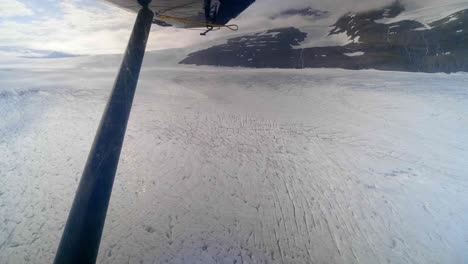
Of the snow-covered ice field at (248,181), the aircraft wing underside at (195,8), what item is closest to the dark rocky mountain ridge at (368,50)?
the snow-covered ice field at (248,181)

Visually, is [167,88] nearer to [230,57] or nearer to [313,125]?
[313,125]

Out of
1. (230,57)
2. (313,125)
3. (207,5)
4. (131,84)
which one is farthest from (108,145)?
(230,57)

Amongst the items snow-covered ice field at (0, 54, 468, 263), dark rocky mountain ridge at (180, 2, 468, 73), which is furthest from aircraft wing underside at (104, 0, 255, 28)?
dark rocky mountain ridge at (180, 2, 468, 73)

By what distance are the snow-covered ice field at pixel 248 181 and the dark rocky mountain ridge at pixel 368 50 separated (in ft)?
89.7

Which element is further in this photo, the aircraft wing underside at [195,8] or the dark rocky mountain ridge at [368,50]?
the dark rocky mountain ridge at [368,50]

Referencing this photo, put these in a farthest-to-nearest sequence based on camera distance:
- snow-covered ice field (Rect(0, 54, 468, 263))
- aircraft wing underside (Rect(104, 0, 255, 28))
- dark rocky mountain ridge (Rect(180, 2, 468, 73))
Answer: dark rocky mountain ridge (Rect(180, 2, 468, 73))
snow-covered ice field (Rect(0, 54, 468, 263))
aircraft wing underside (Rect(104, 0, 255, 28))

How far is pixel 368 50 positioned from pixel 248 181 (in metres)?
50.7

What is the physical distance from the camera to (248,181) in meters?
5.61

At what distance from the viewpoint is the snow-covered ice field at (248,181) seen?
12.7 feet

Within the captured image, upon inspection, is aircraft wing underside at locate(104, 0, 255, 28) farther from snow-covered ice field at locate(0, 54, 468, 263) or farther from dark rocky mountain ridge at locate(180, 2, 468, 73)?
dark rocky mountain ridge at locate(180, 2, 468, 73)

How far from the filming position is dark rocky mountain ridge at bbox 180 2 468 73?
1340 inches

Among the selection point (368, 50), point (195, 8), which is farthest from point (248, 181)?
point (368, 50)

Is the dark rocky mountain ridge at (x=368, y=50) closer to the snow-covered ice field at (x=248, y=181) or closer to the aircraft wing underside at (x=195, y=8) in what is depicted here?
the snow-covered ice field at (x=248, y=181)

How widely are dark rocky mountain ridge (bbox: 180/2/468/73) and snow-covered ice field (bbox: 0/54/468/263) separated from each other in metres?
27.3
